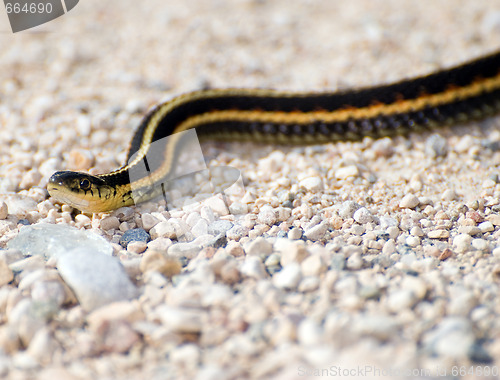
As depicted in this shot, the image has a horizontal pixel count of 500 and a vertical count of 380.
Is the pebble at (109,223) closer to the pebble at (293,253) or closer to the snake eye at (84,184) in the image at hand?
the snake eye at (84,184)

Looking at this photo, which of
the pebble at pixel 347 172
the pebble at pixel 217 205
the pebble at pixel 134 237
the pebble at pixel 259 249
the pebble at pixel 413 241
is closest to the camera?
the pebble at pixel 259 249

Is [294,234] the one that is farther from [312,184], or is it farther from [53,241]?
[53,241]

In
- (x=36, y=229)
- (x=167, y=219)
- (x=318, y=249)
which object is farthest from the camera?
(x=167, y=219)

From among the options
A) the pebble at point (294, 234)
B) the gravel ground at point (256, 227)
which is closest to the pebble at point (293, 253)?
the gravel ground at point (256, 227)

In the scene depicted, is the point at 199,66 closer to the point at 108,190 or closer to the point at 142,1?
the point at 142,1

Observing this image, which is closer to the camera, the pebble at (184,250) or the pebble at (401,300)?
the pebble at (401,300)

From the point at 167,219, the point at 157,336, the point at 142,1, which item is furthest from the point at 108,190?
the point at 142,1

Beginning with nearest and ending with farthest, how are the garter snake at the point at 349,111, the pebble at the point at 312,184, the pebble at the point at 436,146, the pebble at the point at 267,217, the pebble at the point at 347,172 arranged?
1. the pebble at the point at 267,217
2. the pebble at the point at 312,184
3. the pebble at the point at 347,172
4. the pebble at the point at 436,146
5. the garter snake at the point at 349,111
